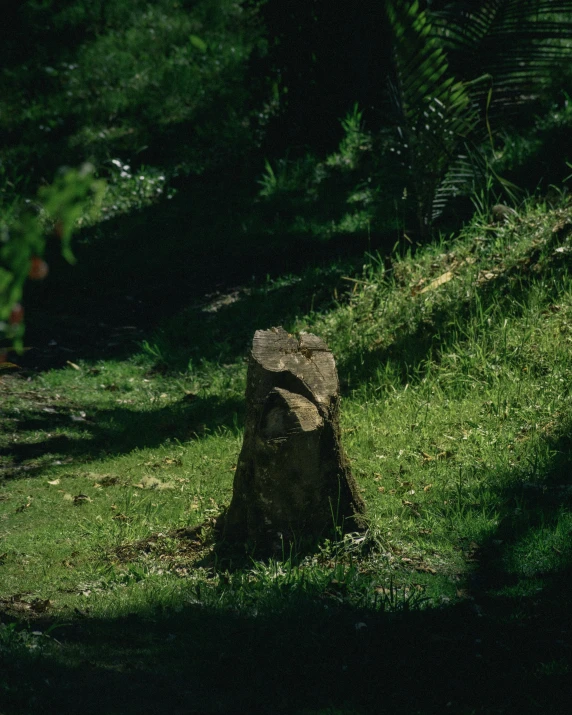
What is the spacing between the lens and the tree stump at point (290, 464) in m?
4.31

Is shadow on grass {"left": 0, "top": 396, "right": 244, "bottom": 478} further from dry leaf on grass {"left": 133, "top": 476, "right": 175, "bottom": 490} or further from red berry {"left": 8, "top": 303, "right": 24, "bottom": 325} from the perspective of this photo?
red berry {"left": 8, "top": 303, "right": 24, "bottom": 325}

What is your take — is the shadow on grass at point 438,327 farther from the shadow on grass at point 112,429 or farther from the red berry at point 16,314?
the red berry at point 16,314

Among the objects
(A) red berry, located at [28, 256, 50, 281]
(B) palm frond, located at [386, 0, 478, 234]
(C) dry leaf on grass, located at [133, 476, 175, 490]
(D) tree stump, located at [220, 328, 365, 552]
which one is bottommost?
(C) dry leaf on grass, located at [133, 476, 175, 490]

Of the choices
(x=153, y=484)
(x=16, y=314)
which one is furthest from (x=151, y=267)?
(x=16, y=314)

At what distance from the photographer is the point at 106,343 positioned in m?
8.86

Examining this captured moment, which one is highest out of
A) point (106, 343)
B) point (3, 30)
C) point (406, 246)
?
point (3, 30)

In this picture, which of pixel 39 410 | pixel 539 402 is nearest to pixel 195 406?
pixel 39 410

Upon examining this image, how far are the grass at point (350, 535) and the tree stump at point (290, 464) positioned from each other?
134mm

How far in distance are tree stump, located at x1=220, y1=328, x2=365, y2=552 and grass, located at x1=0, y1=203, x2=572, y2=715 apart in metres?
0.13

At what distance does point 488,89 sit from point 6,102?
7.57m

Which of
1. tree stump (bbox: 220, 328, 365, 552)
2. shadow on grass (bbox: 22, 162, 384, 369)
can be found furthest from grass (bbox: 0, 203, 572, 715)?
shadow on grass (bbox: 22, 162, 384, 369)

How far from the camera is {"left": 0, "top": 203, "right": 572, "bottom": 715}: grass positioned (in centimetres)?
348

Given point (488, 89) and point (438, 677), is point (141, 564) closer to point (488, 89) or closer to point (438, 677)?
point (438, 677)

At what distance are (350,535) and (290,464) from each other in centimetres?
49
